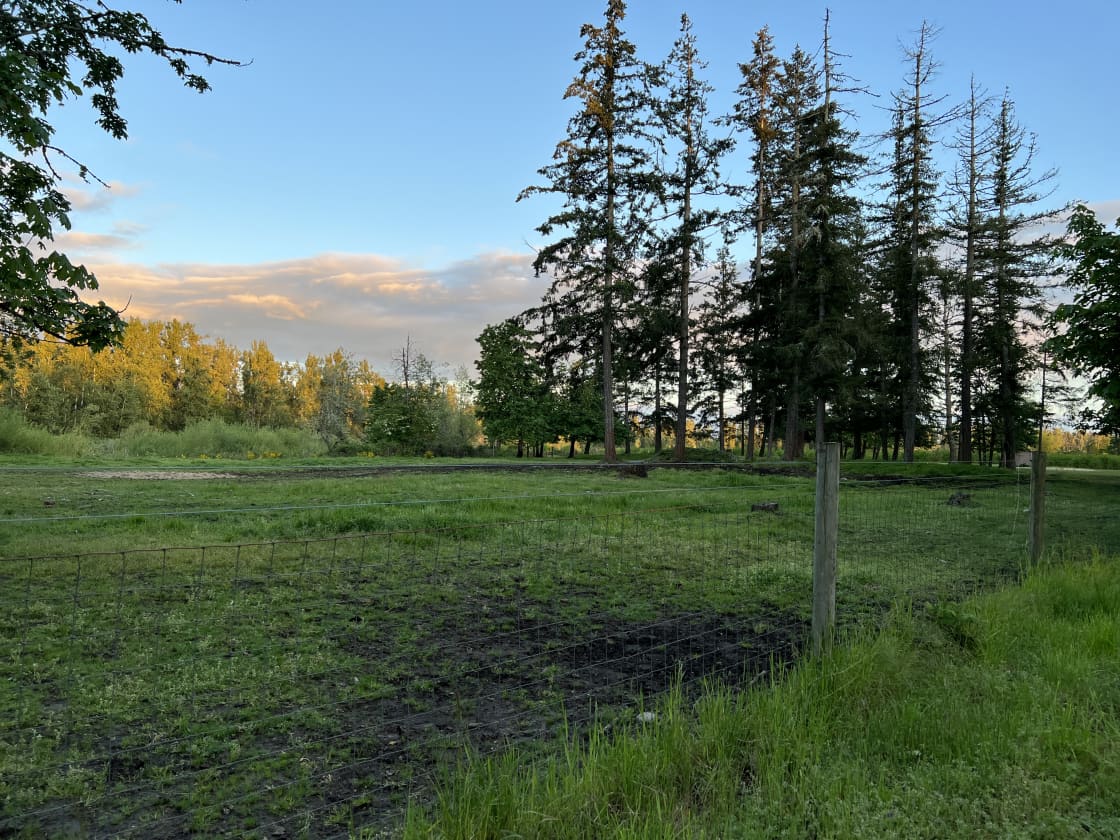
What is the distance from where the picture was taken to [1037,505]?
723cm

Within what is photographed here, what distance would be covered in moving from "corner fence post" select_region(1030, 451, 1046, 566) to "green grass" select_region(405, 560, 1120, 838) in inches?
130

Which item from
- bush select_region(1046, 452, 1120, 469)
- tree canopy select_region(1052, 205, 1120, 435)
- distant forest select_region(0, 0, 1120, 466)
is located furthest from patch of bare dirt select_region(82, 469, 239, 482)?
bush select_region(1046, 452, 1120, 469)

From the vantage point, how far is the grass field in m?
3.00

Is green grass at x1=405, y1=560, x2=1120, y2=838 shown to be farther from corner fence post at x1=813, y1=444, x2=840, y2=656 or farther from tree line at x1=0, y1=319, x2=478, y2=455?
tree line at x1=0, y1=319, x2=478, y2=455

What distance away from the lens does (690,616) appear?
229 inches

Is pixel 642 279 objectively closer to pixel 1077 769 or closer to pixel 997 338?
pixel 997 338

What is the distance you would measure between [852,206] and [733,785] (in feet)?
98.2

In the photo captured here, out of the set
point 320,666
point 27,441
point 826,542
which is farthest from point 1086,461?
point 27,441

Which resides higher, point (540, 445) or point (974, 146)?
point (974, 146)

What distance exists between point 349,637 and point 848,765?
358cm

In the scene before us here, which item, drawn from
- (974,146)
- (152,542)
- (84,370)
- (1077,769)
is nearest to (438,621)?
(1077,769)

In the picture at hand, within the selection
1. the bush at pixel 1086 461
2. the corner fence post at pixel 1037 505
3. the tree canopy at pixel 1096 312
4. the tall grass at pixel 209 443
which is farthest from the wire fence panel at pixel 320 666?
the bush at pixel 1086 461

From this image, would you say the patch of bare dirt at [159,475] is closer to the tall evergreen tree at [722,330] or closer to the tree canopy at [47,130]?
the tree canopy at [47,130]

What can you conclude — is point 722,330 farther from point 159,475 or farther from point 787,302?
point 159,475
